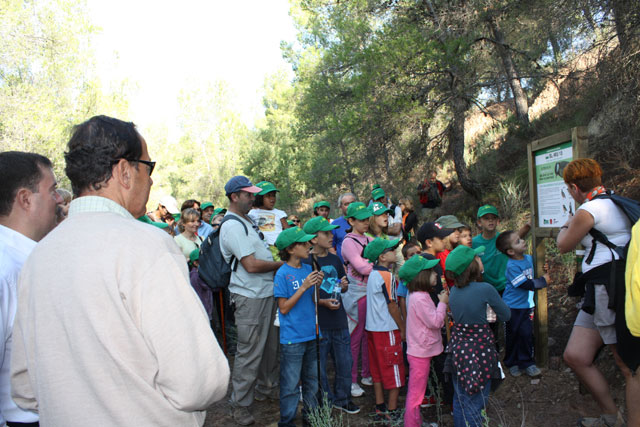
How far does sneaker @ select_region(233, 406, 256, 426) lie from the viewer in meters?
4.18

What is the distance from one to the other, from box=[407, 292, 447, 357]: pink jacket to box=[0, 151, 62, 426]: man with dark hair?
277 cm

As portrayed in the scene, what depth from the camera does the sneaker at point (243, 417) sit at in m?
4.18

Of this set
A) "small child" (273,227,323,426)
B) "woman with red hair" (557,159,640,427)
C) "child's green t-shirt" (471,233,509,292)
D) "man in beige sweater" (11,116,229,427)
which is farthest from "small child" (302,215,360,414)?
"man in beige sweater" (11,116,229,427)

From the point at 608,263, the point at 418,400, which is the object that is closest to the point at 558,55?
the point at 608,263

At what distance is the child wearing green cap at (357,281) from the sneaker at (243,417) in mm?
1185

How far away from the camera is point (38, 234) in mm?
2197

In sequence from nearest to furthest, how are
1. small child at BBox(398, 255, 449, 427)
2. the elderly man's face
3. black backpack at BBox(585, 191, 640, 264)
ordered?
the elderly man's face, black backpack at BBox(585, 191, 640, 264), small child at BBox(398, 255, 449, 427)

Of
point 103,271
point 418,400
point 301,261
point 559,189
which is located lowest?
point 418,400

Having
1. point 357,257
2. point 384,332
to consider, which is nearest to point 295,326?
point 384,332

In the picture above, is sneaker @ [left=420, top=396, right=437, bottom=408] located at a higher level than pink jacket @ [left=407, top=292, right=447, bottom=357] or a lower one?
lower

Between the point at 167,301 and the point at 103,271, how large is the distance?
0.20 m

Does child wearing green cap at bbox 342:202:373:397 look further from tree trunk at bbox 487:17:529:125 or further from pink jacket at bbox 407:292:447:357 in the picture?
tree trunk at bbox 487:17:529:125

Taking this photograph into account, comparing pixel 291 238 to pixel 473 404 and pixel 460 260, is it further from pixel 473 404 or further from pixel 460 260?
pixel 473 404

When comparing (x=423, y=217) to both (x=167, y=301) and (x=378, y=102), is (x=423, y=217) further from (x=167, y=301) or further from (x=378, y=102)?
(x=167, y=301)
